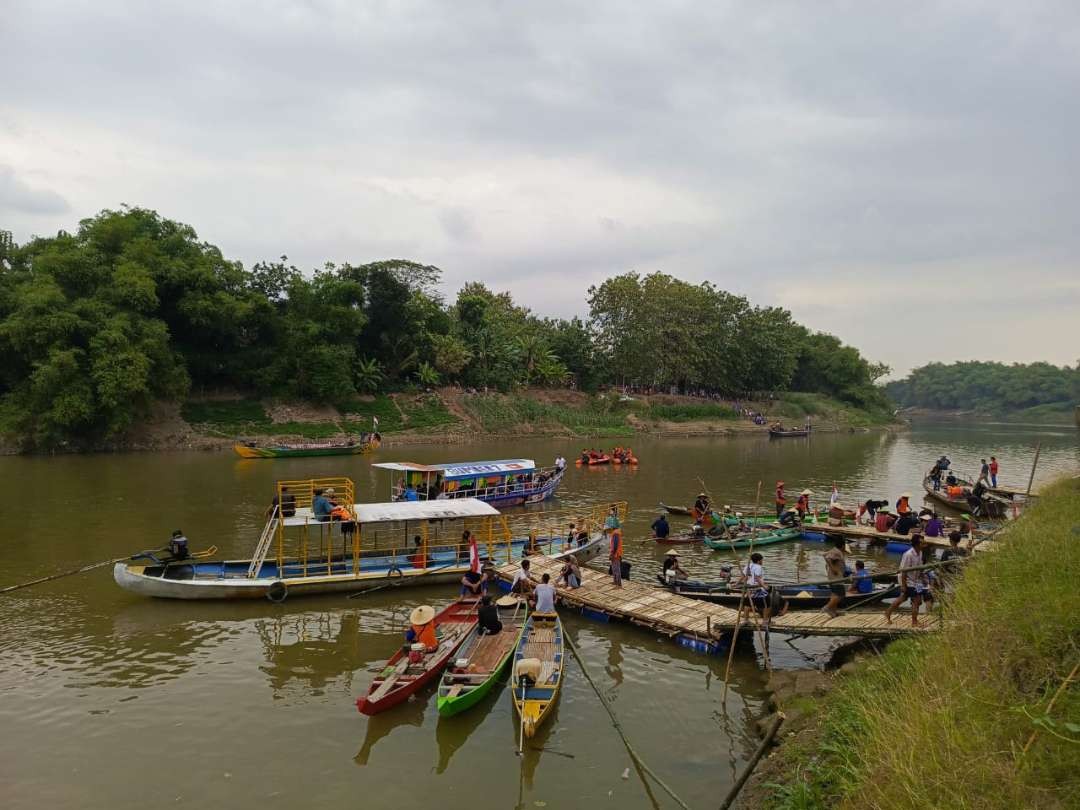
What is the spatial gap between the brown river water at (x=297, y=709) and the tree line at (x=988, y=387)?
151172mm

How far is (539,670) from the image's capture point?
1168 cm

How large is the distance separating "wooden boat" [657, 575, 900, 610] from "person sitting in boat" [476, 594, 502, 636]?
Result: 490 cm

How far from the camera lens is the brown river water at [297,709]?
31.5 ft

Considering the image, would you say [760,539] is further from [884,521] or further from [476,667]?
[476,667]

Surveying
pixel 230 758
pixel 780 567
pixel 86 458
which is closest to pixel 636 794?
pixel 230 758

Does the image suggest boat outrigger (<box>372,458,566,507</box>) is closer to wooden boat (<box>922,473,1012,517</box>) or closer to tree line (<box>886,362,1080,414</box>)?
wooden boat (<box>922,473,1012,517</box>)

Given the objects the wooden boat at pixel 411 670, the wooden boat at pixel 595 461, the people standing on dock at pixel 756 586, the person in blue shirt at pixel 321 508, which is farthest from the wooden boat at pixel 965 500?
the person in blue shirt at pixel 321 508

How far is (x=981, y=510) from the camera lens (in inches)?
1095

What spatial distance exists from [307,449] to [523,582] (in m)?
34.1

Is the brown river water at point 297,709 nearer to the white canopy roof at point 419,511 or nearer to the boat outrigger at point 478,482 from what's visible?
the white canopy roof at point 419,511

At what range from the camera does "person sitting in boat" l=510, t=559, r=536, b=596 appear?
52.7ft

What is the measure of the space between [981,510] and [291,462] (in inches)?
1467

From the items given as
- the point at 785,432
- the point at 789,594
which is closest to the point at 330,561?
the point at 789,594

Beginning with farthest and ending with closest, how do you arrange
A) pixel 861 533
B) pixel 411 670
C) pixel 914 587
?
pixel 861 533, pixel 914 587, pixel 411 670
